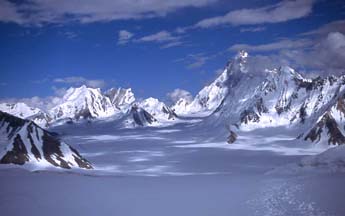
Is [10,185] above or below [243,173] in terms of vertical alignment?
above

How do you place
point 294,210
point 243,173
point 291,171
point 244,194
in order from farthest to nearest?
point 243,173
point 291,171
point 244,194
point 294,210

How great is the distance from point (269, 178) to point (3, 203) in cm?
9630

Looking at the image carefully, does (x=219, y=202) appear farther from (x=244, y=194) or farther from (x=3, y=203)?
(x=3, y=203)

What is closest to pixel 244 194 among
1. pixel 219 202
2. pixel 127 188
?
pixel 219 202

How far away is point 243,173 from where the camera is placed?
19562 centimetres

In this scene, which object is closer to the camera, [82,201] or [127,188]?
[82,201]

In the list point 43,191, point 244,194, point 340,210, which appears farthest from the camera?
point 43,191

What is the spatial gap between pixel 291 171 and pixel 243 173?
2123 centimetres

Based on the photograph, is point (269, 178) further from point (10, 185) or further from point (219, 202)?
point (10, 185)

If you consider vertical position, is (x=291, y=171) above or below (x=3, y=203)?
below

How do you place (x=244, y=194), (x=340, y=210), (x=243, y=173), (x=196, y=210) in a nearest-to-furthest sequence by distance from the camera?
(x=340, y=210), (x=196, y=210), (x=244, y=194), (x=243, y=173)

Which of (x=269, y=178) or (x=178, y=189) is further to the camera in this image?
(x=269, y=178)

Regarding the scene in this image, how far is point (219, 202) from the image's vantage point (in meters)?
107

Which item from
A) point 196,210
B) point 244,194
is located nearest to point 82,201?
point 196,210
